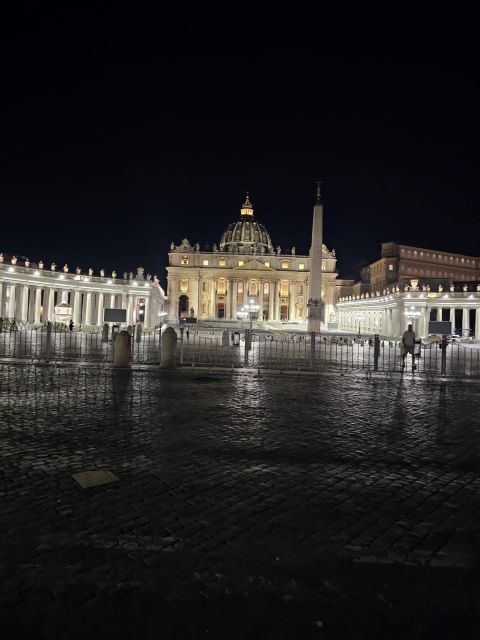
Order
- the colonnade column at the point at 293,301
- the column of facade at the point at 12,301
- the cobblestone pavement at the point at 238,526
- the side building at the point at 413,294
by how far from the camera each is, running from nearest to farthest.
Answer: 1. the cobblestone pavement at the point at 238,526
2. the column of facade at the point at 12,301
3. the side building at the point at 413,294
4. the colonnade column at the point at 293,301

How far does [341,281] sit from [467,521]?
133644 mm

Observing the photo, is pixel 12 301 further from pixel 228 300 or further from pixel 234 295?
pixel 234 295

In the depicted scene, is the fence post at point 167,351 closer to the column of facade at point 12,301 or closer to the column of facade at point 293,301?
the column of facade at point 12,301

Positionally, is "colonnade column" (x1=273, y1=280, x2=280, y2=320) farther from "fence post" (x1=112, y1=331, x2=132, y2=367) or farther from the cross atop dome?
"fence post" (x1=112, y1=331, x2=132, y2=367)

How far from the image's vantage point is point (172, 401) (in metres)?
11.2

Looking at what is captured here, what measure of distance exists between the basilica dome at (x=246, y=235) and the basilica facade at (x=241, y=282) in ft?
50.1

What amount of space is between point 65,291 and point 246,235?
73849 millimetres

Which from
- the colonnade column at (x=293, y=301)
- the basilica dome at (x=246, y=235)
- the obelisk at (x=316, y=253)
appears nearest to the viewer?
the obelisk at (x=316, y=253)

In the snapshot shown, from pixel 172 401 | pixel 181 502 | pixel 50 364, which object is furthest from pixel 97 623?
pixel 50 364

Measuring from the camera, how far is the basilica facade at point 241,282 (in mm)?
117312

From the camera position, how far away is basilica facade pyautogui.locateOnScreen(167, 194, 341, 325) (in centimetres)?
11731

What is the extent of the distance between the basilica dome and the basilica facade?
15.3 m

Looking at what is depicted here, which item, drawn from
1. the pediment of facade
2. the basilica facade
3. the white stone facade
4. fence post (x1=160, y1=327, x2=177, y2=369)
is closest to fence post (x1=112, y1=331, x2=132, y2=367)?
fence post (x1=160, y1=327, x2=177, y2=369)

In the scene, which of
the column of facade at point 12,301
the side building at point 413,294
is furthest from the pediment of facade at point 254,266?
the column of facade at point 12,301
